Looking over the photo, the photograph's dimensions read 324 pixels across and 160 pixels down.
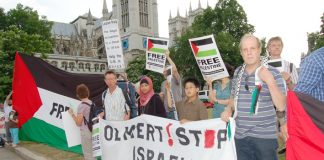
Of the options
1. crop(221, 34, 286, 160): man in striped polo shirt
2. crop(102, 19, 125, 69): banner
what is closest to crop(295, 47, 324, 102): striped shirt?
crop(221, 34, 286, 160): man in striped polo shirt

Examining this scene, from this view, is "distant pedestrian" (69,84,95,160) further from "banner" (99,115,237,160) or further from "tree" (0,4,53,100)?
"tree" (0,4,53,100)

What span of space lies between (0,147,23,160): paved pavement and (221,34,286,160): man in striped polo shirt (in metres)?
8.34

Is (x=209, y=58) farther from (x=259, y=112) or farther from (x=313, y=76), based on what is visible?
(x=313, y=76)

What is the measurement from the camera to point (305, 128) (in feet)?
12.5

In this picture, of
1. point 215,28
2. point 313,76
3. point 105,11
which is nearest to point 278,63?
point 313,76

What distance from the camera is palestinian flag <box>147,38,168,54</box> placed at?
9.17 metres

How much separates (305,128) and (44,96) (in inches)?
336

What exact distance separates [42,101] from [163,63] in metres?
3.96

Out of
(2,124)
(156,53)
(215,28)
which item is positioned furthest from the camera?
(215,28)

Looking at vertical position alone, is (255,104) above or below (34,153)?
above

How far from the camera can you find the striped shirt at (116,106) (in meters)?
7.55

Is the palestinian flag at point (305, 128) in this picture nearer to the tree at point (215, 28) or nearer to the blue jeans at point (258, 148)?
the blue jeans at point (258, 148)

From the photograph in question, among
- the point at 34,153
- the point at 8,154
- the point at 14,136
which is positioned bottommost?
the point at 8,154

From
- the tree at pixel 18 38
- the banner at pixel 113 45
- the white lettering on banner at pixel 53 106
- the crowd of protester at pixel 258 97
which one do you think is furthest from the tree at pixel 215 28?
the crowd of protester at pixel 258 97
